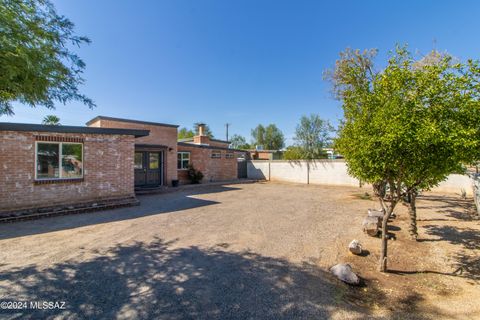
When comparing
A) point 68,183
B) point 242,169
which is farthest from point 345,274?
point 242,169

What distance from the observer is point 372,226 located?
19.3ft

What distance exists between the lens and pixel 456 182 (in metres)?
12.7

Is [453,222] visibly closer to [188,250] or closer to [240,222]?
[240,222]

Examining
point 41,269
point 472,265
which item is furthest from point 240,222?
point 472,265

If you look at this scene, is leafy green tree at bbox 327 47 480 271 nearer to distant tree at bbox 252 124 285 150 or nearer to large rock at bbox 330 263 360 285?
large rock at bbox 330 263 360 285

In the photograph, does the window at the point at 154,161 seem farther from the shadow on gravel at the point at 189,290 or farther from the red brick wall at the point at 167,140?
the shadow on gravel at the point at 189,290

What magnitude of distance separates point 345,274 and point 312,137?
18.2 metres

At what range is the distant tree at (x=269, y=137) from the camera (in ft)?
159

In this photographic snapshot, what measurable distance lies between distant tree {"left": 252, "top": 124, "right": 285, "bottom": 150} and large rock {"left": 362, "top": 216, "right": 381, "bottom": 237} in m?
42.4

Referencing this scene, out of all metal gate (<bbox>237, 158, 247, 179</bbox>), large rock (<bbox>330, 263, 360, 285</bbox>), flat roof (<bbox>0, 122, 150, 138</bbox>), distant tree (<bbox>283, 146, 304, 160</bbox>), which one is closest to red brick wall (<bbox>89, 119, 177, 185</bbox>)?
flat roof (<bbox>0, 122, 150, 138</bbox>)

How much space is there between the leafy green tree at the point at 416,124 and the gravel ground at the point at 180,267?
5.69 ft

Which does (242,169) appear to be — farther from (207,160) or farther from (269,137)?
(269,137)

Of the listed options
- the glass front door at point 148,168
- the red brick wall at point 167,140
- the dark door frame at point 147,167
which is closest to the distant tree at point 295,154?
the red brick wall at point 167,140

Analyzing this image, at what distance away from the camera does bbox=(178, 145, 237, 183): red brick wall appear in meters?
16.9
